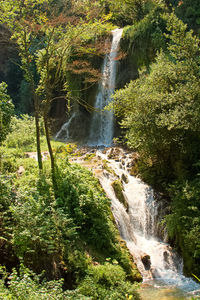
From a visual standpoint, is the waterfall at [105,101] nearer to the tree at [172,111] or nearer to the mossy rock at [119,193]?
the tree at [172,111]

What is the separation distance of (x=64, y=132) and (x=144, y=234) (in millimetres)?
12398

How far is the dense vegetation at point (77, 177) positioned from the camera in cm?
584

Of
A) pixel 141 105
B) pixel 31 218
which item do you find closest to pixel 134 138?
pixel 141 105

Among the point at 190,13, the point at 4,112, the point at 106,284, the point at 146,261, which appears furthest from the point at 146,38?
the point at 106,284

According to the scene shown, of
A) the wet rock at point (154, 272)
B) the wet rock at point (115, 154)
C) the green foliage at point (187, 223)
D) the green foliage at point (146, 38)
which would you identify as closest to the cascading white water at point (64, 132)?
the green foliage at point (146, 38)

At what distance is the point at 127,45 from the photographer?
18.7 meters

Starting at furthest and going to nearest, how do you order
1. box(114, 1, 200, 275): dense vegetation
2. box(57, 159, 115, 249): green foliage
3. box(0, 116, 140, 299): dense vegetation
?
box(114, 1, 200, 275): dense vegetation → box(57, 159, 115, 249): green foliage → box(0, 116, 140, 299): dense vegetation

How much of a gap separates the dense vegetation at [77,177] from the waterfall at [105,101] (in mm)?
5943

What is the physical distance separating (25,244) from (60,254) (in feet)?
3.17

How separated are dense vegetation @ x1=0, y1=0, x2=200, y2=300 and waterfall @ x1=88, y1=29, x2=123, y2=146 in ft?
19.5

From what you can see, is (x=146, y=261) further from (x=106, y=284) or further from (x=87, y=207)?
(x=106, y=284)

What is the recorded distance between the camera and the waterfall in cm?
1861

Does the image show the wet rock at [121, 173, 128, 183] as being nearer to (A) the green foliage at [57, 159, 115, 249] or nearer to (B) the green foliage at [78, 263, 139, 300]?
(A) the green foliage at [57, 159, 115, 249]

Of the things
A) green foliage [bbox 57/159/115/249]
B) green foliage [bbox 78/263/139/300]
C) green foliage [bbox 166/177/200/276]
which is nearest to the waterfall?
green foliage [bbox 166/177/200/276]
